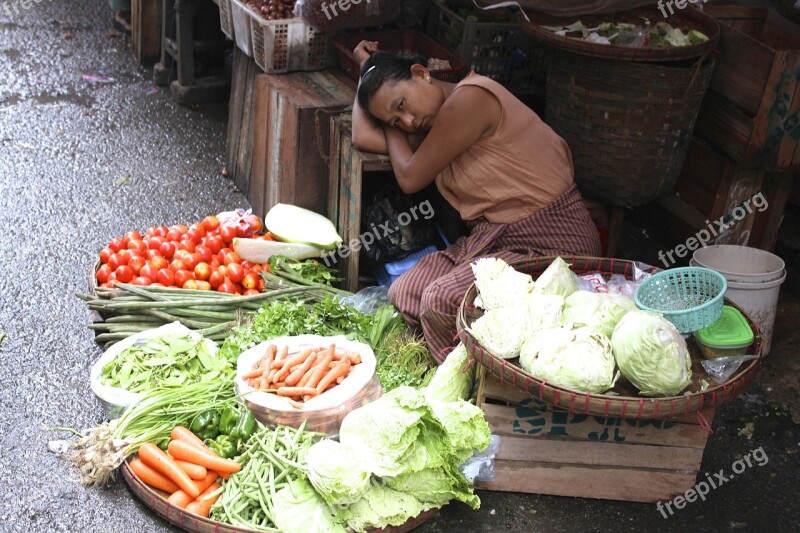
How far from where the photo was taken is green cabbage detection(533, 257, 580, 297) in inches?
139

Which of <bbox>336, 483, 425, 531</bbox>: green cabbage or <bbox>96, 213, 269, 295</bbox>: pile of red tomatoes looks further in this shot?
<bbox>96, 213, 269, 295</bbox>: pile of red tomatoes

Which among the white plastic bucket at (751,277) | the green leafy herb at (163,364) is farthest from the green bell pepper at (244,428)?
the white plastic bucket at (751,277)

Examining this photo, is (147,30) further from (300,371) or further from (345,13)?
(300,371)

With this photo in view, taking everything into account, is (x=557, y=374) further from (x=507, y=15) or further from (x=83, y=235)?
(x=83, y=235)

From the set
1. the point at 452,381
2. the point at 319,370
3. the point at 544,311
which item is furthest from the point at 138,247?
the point at 544,311

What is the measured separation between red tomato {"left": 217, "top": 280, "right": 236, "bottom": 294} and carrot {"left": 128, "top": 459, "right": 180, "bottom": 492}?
125cm

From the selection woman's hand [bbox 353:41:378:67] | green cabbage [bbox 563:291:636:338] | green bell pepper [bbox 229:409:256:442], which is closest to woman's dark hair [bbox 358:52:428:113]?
woman's hand [bbox 353:41:378:67]

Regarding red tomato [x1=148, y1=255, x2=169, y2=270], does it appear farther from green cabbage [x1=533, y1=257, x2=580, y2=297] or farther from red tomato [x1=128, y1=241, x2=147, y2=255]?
green cabbage [x1=533, y1=257, x2=580, y2=297]

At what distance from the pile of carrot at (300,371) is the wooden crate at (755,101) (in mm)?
2252

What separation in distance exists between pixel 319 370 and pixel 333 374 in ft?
0.19

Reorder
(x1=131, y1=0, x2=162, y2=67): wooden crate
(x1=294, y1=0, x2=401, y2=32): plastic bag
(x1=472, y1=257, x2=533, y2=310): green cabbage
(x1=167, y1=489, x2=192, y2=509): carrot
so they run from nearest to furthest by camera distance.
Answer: (x1=167, y1=489, x2=192, y2=509): carrot → (x1=472, y1=257, x2=533, y2=310): green cabbage → (x1=294, y1=0, x2=401, y2=32): plastic bag → (x1=131, y1=0, x2=162, y2=67): wooden crate

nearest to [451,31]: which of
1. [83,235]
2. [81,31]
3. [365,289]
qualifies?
[365,289]

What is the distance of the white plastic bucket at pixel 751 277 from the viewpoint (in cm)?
414

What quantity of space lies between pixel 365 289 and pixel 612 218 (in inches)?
55.2
